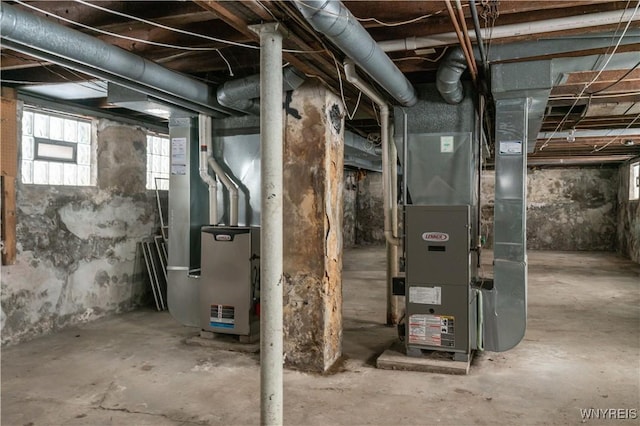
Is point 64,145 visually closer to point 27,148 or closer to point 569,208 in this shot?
point 27,148

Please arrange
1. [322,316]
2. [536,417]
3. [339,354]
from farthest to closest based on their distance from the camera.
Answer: [339,354] → [322,316] → [536,417]

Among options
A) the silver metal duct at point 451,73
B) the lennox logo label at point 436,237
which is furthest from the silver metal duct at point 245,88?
the lennox logo label at point 436,237

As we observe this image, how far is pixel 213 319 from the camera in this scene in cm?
382

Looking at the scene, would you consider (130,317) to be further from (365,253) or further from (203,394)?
(365,253)

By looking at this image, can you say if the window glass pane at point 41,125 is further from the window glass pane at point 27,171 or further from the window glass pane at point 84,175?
the window glass pane at point 84,175

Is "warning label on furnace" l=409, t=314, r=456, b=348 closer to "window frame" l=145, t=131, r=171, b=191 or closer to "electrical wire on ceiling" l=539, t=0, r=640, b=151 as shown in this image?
"electrical wire on ceiling" l=539, t=0, r=640, b=151

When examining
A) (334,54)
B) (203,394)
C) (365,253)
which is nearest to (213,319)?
(203,394)

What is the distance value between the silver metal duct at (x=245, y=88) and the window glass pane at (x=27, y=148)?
1.82 meters

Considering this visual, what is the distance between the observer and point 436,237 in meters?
3.32

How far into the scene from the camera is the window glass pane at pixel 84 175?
4531mm

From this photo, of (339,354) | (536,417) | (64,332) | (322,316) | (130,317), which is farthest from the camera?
(130,317)

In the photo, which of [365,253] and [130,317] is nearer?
[130,317]

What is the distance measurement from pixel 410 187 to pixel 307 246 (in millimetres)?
981

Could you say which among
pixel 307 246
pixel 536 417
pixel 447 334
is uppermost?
pixel 307 246
